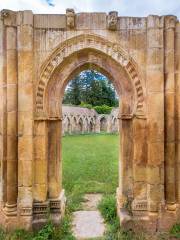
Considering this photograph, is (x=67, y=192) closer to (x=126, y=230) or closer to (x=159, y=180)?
(x=126, y=230)

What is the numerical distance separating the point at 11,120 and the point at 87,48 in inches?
86.2

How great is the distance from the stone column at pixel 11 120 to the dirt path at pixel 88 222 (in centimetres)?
148

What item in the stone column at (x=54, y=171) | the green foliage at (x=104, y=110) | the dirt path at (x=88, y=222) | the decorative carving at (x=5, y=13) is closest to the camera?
the decorative carving at (x=5, y=13)

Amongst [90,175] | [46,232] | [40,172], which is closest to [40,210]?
[46,232]

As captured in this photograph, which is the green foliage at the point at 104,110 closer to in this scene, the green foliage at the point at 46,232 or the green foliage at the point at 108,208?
the green foliage at the point at 108,208

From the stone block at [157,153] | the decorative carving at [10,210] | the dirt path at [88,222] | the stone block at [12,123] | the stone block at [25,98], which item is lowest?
the dirt path at [88,222]

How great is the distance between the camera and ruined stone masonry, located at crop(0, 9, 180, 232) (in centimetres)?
553

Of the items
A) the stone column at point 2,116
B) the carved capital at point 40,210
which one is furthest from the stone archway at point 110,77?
the stone column at point 2,116

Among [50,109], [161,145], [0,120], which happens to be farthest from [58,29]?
[161,145]

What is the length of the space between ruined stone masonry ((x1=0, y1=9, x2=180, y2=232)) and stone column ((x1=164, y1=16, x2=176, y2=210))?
2 centimetres

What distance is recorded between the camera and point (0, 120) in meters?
5.76

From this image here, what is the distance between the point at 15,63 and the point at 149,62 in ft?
9.06

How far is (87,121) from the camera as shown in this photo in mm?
41062

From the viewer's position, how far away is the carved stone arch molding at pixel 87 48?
565 cm
